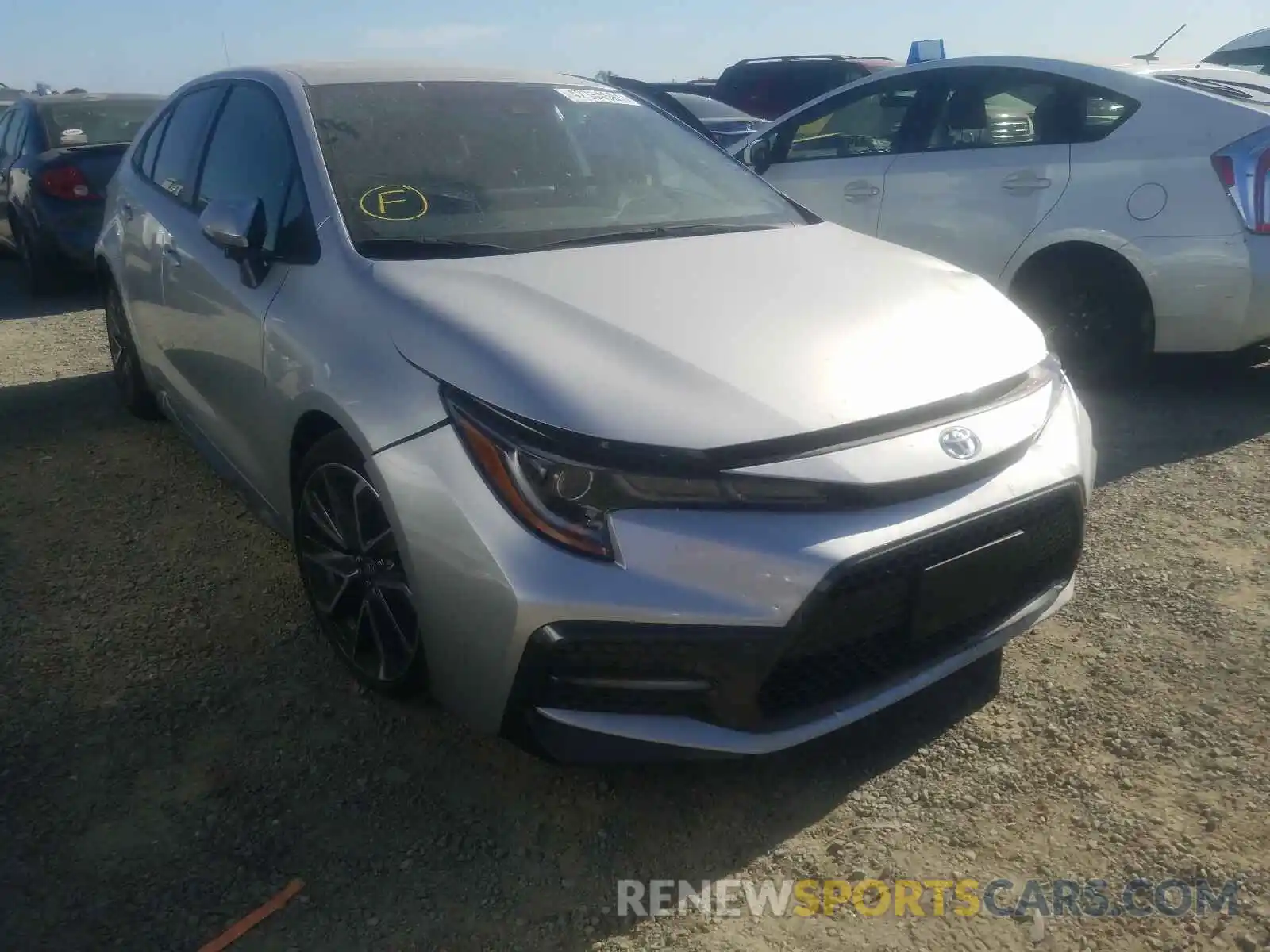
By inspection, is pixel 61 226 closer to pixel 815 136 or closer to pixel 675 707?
pixel 815 136

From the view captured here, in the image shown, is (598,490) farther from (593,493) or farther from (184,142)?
(184,142)

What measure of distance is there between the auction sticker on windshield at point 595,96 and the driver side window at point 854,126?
2.19 m

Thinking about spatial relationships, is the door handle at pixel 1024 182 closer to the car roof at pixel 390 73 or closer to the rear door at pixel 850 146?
the rear door at pixel 850 146

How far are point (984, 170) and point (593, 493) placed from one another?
12.8ft

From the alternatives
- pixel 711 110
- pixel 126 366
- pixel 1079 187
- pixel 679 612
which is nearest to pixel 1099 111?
pixel 1079 187

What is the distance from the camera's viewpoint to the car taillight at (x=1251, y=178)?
14.4 ft

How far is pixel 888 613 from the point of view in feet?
7.17

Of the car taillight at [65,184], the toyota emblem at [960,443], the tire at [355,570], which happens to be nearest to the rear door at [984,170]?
the toyota emblem at [960,443]

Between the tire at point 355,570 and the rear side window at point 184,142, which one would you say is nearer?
the tire at point 355,570

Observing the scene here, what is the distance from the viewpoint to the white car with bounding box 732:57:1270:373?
450cm

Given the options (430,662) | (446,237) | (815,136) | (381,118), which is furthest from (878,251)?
(815,136)

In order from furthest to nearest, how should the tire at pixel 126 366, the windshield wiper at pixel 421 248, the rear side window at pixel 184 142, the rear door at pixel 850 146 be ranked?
the rear door at pixel 850 146
the tire at pixel 126 366
the rear side window at pixel 184 142
the windshield wiper at pixel 421 248

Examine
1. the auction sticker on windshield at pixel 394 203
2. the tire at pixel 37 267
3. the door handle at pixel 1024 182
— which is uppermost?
the auction sticker on windshield at pixel 394 203

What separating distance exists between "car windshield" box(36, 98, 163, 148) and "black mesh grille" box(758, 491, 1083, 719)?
7500 millimetres
